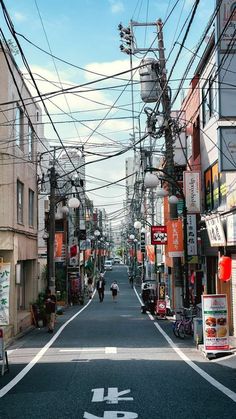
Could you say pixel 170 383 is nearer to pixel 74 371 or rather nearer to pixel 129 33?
pixel 74 371

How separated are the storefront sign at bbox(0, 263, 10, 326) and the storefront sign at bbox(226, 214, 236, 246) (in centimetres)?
694

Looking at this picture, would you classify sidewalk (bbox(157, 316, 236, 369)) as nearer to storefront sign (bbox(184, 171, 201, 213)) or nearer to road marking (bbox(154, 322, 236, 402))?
road marking (bbox(154, 322, 236, 402))

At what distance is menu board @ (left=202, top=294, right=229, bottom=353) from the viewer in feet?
52.6

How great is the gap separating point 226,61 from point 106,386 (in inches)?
353

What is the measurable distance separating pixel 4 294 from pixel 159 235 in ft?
55.7

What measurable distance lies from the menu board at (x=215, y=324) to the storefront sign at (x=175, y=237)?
967 cm

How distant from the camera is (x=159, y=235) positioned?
32.5 meters

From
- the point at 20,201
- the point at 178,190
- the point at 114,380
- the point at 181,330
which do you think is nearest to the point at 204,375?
the point at 114,380

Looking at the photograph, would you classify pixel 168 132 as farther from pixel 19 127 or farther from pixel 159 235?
pixel 159 235

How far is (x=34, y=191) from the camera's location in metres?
29.4

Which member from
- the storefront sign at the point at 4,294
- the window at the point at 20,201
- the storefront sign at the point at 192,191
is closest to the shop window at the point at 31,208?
the window at the point at 20,201

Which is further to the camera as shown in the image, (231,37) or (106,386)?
(231,37)

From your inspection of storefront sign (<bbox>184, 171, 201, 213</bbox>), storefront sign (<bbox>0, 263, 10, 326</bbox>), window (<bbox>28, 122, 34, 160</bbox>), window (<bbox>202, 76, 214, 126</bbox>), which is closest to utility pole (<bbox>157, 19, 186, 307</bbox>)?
storefront sign (<bbox>184, 171, 201, 213</bbox>)

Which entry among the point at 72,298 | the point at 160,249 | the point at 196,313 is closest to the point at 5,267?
the point at 196,313
